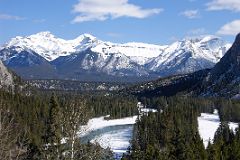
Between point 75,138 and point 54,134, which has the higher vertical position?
point 75,138

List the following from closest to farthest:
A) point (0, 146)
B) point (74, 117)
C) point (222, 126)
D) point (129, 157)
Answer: point (0, 146)
point (74, 117)
point (129, 157)
point (222, 126)

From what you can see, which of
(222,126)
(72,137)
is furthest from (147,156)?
(222,126)

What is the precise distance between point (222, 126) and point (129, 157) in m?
55.9

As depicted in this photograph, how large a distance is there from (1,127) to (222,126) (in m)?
118

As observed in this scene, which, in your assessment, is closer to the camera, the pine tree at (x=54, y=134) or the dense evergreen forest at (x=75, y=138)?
the dense evergreen forest at (x=75, y=138)

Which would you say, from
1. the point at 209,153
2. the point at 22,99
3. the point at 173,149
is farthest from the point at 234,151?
the point at 22,99

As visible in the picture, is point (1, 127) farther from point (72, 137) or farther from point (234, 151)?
point (234, 151)

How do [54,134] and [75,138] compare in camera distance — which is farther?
[54,134]

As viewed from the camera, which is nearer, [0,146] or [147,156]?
[0,146]

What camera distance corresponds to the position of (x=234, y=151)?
90750mm

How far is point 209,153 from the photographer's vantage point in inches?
3600

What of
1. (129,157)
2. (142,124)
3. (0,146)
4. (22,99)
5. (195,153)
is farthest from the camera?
(22,99)

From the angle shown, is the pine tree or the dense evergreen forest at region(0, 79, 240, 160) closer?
the dense evergreen forest at region(0, 79, 240, 160)

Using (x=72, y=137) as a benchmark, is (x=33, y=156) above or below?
below
